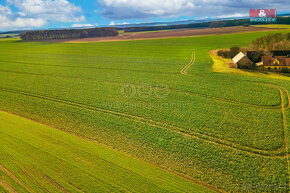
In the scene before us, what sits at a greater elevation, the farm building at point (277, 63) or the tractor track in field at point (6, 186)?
the farm building at point (277, 63)

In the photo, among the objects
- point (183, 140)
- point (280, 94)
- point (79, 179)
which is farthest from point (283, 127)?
point (79, 179)

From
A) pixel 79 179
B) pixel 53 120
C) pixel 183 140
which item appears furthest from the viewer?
pixel 53 120

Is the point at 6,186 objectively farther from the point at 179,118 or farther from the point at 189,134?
the point at 179,118

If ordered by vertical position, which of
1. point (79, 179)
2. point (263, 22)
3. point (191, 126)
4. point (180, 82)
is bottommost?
point (79, 179)

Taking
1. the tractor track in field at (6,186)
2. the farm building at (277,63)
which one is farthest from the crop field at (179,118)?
the farm building at (277,63)

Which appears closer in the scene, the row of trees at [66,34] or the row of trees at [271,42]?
the row of trees at [271,42]

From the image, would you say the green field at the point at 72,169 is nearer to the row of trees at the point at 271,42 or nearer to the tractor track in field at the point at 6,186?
the tractor track in field at the point at 6,186

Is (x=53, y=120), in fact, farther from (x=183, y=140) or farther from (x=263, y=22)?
(x=263, y=22)
